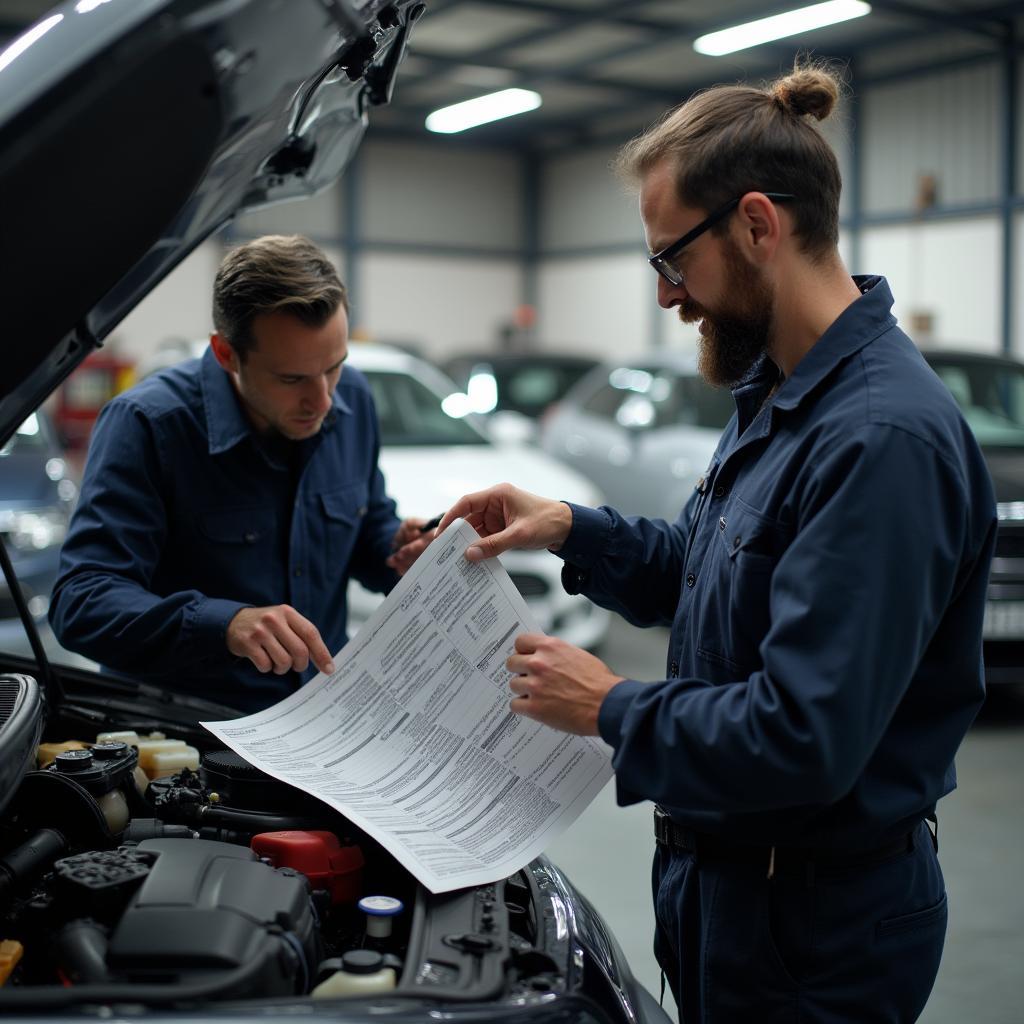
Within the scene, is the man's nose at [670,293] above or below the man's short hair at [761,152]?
below

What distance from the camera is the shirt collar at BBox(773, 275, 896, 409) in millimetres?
1330

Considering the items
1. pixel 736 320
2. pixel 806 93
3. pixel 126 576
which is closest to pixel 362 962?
pixel 736 320

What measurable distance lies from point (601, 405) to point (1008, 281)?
5.87 m

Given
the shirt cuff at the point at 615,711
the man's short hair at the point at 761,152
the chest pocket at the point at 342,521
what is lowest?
the chest pocket at the point at 342,521

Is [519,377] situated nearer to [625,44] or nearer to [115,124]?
[625,44]

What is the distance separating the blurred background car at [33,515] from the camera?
4465mm

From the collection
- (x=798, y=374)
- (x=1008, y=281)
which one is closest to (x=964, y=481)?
(x=798, y=374)

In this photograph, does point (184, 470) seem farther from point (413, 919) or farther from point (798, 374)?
point (798, 374)

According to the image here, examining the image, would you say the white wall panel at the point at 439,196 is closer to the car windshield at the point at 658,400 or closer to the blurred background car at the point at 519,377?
the blurred background car at the point at 519,377

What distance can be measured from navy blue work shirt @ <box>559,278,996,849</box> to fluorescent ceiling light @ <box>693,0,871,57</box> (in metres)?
9.34

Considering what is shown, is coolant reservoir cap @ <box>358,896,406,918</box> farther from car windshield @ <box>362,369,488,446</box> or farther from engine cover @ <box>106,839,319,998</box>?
car windshield @ <box>362,369,488,446</box>

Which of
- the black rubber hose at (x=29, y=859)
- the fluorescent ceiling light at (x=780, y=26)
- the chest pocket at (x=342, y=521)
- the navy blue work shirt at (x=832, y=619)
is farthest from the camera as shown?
the fluorescent ceiling light at (x=780, y=26)

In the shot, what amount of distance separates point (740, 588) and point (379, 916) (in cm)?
57

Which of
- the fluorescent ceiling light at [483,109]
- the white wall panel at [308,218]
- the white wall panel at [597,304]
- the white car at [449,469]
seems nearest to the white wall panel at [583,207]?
the white wall panel at [597,304]
